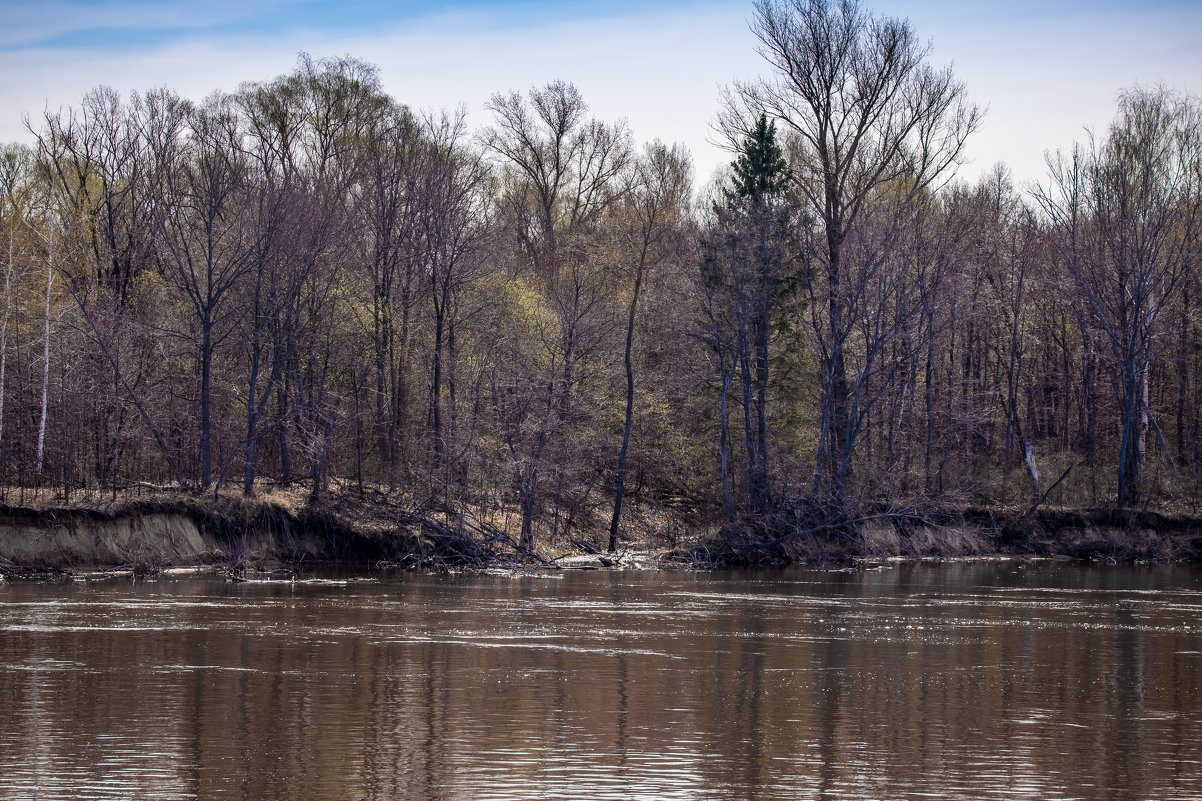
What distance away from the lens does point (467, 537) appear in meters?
43.4

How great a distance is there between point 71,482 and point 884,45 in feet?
121

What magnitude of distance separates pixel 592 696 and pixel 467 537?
24.6m

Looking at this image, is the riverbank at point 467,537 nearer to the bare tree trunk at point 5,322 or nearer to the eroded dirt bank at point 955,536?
the eroded dirt bank at point 955,536

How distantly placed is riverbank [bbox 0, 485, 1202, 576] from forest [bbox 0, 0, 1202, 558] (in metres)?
1.05

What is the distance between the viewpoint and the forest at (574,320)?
148ft

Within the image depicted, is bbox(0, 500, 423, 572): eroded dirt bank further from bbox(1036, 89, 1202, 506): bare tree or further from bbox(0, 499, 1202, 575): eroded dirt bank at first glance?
bbox(1036, 89, 1202, 506): bare tree

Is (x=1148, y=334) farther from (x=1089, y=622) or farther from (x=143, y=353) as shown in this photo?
→ (x=143, y=353)

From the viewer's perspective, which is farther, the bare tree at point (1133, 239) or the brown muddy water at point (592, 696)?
the bare tree at point (1133, 239)

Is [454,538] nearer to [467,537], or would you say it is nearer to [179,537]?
[467,537]

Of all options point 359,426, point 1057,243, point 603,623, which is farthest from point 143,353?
point 1057,243

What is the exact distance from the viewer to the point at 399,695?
19.1 metres

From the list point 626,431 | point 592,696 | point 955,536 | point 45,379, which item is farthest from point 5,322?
point 955,536

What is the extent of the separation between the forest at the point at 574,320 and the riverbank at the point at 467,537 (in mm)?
1052

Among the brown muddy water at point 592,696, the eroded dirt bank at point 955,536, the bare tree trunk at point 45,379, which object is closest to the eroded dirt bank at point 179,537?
the bare tree trunk at point 45,379
